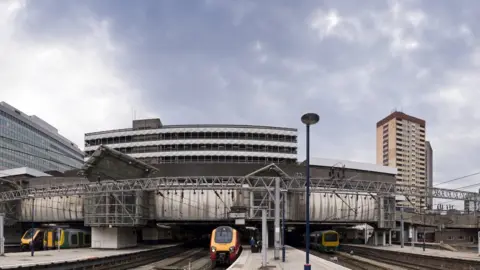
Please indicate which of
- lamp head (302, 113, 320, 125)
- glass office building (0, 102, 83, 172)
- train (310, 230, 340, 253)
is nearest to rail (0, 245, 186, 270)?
lamp head (302, 113, 320, 125)

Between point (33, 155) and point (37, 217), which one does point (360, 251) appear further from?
point (33, 155)

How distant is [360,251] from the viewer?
60.6 meters

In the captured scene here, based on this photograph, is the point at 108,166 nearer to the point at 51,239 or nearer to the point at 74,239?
the point at 74,239

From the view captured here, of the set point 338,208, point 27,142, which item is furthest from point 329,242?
point 27,142

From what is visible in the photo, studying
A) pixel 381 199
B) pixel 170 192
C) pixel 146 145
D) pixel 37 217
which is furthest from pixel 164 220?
pixel 146 145

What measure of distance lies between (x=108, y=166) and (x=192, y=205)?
13.3 metres

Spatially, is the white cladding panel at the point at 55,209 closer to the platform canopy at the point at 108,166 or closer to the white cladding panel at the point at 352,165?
the platform canopy at the point at 108,166

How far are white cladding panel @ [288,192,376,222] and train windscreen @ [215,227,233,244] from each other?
27.3m

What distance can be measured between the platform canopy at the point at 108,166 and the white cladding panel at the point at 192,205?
705cm

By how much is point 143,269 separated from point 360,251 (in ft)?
112

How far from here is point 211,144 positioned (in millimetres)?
127062

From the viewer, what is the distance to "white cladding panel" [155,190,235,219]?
6341 centimetres

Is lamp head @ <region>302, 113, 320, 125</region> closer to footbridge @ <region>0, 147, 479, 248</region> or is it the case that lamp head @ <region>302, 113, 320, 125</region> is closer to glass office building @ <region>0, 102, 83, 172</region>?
footbridge @ <region>0, 147, 479, 248</region>

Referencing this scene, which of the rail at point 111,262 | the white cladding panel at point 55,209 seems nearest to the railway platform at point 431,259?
the rail at point 111,262
